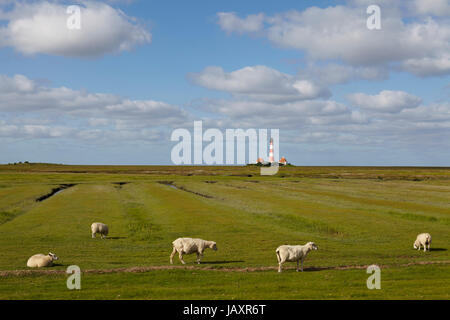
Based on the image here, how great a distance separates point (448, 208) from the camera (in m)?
59.7

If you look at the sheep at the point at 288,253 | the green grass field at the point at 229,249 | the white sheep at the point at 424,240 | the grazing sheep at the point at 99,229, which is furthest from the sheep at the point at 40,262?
the white sheep at the point at 424,240

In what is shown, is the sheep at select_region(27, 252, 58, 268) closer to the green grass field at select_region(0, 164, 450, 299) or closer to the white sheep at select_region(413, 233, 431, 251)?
the green grass field at select_region(0, 164, 450, 299)

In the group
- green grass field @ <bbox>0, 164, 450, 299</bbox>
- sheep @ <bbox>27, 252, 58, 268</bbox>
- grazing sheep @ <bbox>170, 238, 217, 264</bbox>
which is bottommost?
green grass field @ <bbox>0, 164, 450, 299</bbox>

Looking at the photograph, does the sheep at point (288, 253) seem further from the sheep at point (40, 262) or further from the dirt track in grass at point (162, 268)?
the sheep at point (40, 262)

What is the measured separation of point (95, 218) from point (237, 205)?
77.6 feet

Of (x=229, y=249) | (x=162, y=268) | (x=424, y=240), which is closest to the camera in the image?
(x=162, y=268)

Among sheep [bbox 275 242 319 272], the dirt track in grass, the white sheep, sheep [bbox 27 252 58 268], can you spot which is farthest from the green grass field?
sheep [bbox 27 252 58 268]

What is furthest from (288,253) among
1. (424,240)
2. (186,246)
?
(424,240)

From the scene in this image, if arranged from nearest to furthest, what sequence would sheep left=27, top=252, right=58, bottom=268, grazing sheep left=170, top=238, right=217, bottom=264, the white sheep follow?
1. sheep left=27, top=252, right=58, bottom=268
2. grazing sheep left=170, top=238, right=217, bottom=264
3. the white sheep

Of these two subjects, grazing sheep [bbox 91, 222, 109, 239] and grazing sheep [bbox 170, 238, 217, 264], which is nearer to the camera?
grazing sheep [bbox 170, 238, 217, 264]

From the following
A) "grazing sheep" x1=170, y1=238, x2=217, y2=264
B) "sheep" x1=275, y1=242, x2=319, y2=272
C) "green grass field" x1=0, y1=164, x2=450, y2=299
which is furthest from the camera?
"grazing sheep" x1=170, y1=238, x2=217, y2=264

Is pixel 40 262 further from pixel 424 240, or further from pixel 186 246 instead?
pixel 424 240
